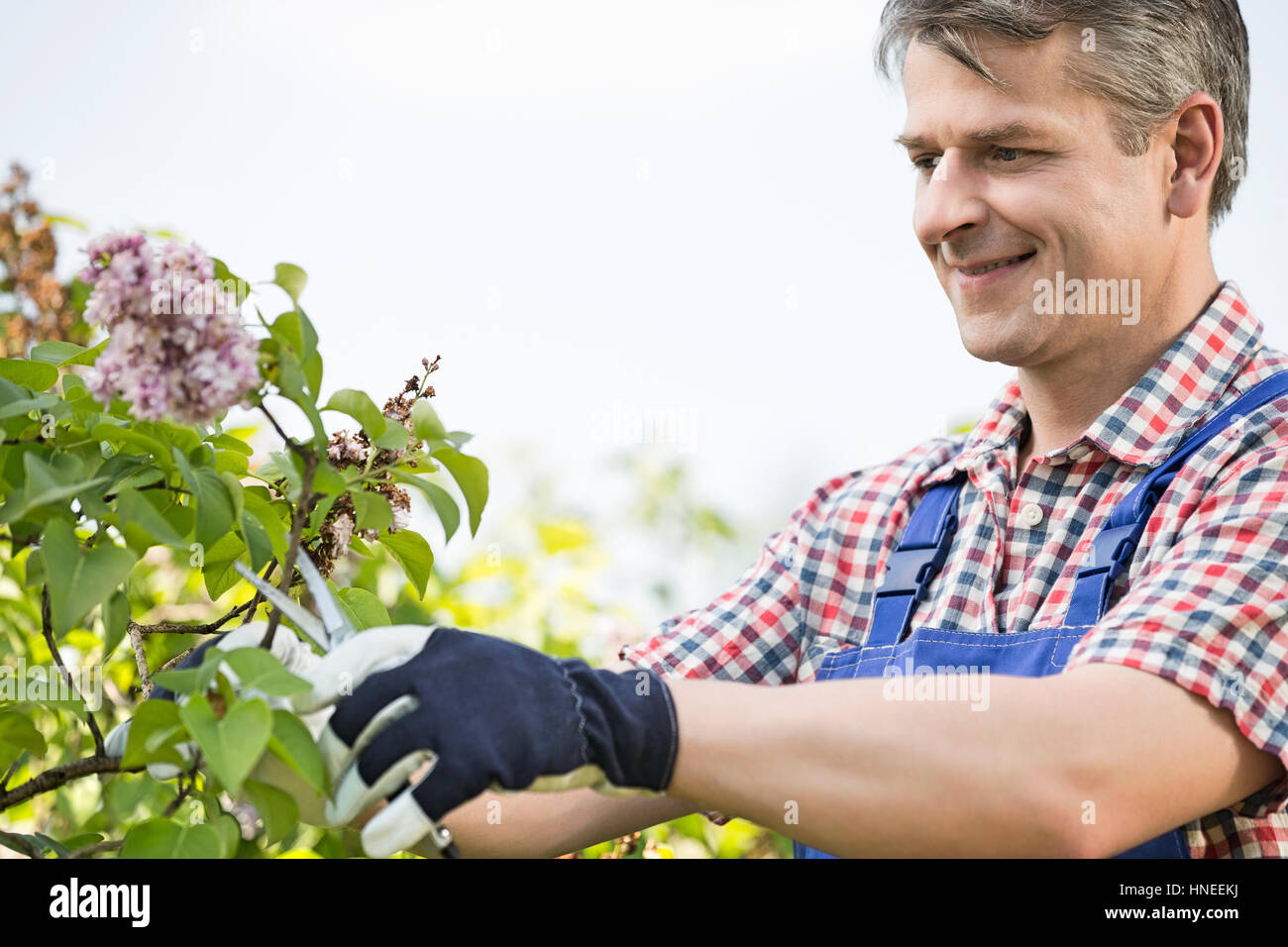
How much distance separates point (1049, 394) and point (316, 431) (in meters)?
0.90

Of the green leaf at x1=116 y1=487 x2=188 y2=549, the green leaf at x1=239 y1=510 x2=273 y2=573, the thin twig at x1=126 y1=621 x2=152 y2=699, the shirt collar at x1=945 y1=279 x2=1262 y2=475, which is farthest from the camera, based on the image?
the shirt collar at x1=945 y1=279 x2=1262 y2=475

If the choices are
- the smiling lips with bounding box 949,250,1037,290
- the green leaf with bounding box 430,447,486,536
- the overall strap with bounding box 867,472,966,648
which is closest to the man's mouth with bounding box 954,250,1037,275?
the smiling lips with bounding box 949,250,1037,290

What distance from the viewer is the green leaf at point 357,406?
0.85 m

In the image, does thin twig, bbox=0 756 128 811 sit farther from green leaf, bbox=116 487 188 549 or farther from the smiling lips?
the smiling lips

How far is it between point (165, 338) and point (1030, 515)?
92cm

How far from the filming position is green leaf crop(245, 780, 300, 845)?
0.74m

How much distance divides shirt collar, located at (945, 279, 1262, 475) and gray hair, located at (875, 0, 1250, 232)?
21 cm

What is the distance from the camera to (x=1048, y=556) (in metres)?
1.24

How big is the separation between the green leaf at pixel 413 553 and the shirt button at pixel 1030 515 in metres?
0.67

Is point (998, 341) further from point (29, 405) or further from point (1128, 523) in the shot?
point (29, 405)

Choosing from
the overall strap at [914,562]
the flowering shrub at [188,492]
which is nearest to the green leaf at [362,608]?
the flowering shrub at [188,492]

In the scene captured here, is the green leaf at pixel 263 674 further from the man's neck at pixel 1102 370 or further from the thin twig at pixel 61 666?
the man's neck at pixel 1102 370
